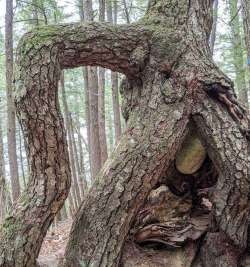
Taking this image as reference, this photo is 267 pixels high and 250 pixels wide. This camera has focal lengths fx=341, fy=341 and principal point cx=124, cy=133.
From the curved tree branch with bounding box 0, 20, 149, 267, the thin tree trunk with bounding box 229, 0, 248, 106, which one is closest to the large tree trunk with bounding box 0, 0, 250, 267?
the curved tree branch with bounding box 0, 20, 149, 267

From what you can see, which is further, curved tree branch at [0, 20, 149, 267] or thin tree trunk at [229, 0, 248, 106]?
thin tree trunk at [229, 0, 248, 106]

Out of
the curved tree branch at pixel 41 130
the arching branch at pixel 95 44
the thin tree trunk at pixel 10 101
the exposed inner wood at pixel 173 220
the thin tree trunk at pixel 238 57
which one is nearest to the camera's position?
the curved tree branch at pixel 41 130

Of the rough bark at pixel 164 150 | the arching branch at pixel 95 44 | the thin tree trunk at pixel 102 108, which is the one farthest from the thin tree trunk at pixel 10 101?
the rough bark at pixel 164 150

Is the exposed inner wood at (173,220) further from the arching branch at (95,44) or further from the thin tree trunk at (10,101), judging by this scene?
the thin tree trunk at (10,101)

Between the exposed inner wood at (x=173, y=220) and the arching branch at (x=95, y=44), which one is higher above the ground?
the arching branch at (x=95, y=44)

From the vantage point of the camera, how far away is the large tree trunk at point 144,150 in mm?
2791

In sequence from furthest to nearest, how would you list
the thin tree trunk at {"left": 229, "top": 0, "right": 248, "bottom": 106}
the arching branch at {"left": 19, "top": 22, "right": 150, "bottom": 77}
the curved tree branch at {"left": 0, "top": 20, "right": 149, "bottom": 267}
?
the thin tree trunk at {"left": 229, "top": 0, "right": 248, "bottom": 106}
the arching branch at {"left": 19, "top": 22, "right": 150, "bottom": 77}
the curved tree branch at {"left": 0, "top": 20, "right": 149, "bottom": 267}

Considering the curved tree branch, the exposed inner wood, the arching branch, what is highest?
the arching branch

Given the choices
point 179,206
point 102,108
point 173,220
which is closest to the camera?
point 173,220

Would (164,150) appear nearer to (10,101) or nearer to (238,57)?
(10,101)

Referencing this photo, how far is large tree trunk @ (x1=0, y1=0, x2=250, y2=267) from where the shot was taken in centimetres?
279

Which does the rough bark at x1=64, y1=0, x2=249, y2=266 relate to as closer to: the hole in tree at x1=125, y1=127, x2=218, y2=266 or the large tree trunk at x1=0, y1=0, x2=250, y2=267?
the large tree trunk at x1=0, y1=0, x2=250, y2=267

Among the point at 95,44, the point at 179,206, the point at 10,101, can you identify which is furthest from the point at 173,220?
the point at 10,101

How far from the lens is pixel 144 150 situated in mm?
3047
